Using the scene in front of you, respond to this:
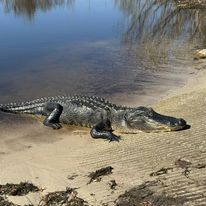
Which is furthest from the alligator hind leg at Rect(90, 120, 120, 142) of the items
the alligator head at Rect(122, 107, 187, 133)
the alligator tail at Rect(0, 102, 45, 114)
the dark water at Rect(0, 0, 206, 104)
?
the dark water at Rect(0, 0, 206, 104)

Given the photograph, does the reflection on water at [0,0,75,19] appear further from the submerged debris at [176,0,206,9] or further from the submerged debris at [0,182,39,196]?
the submerged debris at [0,182,39,196]

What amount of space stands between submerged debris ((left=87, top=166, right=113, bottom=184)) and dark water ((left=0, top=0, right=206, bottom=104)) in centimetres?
395

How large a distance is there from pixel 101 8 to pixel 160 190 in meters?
17.1

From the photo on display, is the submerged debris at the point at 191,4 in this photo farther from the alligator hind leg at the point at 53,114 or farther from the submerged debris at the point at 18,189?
the submerged debris at the point at 18,189

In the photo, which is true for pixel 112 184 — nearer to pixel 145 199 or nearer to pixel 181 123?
pixel 145 199

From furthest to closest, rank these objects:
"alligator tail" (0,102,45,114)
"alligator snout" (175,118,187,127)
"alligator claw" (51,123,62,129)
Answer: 1. "alligator tail" (0,102,45,114)
2. "alligator claw" (51,123,62,129)
3. "alligator snout" (175,118,187,127)

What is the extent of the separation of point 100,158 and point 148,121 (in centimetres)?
147

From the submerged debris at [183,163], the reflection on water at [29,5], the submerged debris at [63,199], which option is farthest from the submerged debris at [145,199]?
the reflection on water at [29,5]

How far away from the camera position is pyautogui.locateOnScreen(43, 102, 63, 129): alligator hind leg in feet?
29.7

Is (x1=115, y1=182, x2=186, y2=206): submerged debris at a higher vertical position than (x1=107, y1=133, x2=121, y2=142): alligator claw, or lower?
higher

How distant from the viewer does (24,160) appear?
7.10 metres

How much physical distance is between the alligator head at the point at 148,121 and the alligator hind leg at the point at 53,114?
4.45 ft

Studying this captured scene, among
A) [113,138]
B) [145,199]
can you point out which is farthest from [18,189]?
[113,138]

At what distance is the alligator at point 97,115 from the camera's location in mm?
7941
